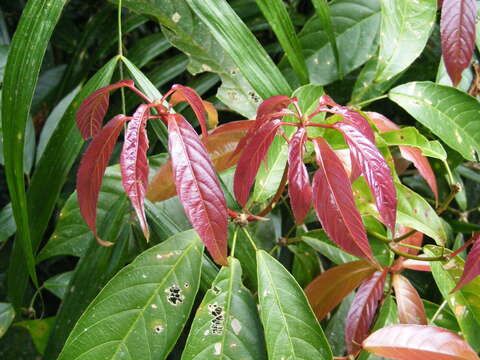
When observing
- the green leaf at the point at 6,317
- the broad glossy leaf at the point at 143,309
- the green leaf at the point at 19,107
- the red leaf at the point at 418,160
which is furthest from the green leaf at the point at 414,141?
the green leaf at the point at 6,317

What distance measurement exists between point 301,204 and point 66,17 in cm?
88

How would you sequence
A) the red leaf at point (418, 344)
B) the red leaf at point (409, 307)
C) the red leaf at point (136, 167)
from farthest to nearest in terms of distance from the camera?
the red leaf at point (409, 307)
the red leaf at point (418, 344)
the red leaf at point (136, 167)

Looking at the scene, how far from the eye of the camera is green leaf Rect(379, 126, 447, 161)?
2.01 feet

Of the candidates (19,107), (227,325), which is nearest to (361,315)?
(227,325)

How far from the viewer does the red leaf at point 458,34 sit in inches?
23.5

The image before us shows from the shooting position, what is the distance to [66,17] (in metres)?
1.16

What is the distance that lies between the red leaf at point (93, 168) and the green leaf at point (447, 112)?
0.42m

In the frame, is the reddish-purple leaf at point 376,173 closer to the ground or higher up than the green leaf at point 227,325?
higher up

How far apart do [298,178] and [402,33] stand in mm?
378

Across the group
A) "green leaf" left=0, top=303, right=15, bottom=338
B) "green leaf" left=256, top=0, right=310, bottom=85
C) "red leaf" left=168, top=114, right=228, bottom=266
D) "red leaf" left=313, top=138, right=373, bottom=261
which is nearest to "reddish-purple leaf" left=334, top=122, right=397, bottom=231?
"red leaf" left=313, top=138, right=373, bottom=261

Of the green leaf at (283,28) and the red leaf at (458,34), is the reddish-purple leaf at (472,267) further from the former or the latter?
the green leaf at (283,28)

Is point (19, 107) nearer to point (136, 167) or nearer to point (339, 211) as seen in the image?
point (136, 167)

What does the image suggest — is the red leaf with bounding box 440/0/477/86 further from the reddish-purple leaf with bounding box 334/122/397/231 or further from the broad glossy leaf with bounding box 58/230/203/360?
the broad glossy leaf with bounding box 58/230/203/360

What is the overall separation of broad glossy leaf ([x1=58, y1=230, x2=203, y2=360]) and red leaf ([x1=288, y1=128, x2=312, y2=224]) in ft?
0.46
